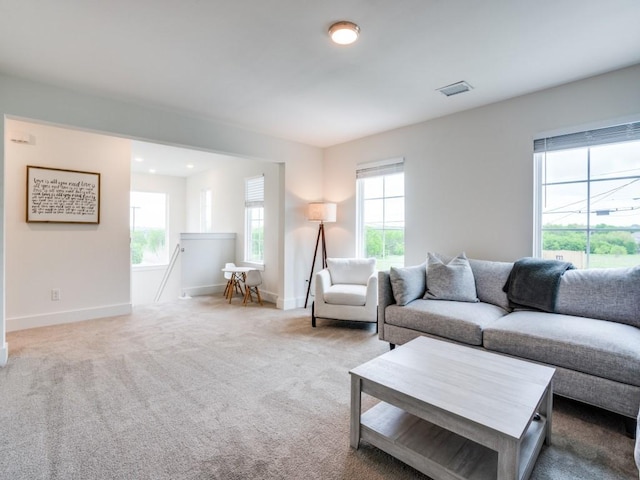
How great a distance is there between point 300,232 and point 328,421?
3309 millimetres

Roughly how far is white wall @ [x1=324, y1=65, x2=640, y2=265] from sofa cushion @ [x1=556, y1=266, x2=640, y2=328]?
2.19 feet

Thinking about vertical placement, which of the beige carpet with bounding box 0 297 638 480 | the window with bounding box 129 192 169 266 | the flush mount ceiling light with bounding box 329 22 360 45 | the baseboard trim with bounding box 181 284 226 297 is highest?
the flush mount ceiling light with bounding box 329 22 360 45

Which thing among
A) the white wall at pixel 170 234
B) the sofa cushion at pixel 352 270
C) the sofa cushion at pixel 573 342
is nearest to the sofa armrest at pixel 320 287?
the sofa cushion at pixel 352 270

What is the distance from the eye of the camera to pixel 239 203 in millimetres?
6559

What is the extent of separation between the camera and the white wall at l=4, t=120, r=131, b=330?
3.78 meters

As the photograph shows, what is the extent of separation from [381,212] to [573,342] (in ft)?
9.25

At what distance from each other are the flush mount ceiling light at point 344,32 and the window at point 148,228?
272 inches

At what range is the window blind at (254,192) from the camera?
600 centimetres

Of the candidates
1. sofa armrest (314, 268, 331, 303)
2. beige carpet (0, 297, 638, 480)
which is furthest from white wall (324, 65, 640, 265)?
beige carpet (0, 297, 638, 480)

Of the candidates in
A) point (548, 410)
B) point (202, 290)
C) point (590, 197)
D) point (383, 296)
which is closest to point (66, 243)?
point (202, 290)

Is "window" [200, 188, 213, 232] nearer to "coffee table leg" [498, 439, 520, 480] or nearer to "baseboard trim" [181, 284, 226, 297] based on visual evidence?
"baseboard trim" [181, 284, 226, 297]

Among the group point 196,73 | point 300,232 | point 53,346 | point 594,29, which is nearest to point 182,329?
point 53,346

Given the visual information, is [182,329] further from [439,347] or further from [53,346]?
[439,347]

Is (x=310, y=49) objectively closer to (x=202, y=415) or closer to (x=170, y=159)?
(x=202, y=415)
